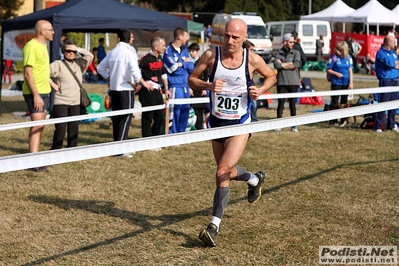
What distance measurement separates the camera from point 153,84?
11.4 meters

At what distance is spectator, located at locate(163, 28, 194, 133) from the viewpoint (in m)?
11.5

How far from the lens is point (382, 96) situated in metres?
13.7

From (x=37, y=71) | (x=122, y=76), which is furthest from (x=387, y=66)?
(x=37, y=71)

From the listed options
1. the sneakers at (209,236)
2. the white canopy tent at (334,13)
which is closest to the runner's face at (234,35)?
the sneakers at (209,236)

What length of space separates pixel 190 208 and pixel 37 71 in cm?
326

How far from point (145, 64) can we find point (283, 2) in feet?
198

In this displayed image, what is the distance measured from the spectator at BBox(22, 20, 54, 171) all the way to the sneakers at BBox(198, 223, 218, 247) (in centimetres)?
404

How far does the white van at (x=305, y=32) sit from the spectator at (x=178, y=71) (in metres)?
28.3

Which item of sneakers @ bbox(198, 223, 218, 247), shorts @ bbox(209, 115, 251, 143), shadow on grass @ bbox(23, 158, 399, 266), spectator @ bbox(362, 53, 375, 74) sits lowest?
shadow on grass @ bbox(23, 158, 399, 266)

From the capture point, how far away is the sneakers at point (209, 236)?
584 centimetres

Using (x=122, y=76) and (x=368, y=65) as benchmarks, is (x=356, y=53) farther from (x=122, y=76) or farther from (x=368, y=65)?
(x=122, y=76)

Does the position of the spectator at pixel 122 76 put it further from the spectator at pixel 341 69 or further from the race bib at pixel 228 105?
the spectator at pixel 341 69

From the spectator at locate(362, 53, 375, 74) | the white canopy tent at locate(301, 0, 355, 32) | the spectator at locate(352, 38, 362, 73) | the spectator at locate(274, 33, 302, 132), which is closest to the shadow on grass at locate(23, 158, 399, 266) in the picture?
the spectator at locate(274, 33, 302, 132)

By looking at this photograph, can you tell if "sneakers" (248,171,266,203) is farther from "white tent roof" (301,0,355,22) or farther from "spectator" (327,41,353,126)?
"white tent roof" (301,0,355,22)
